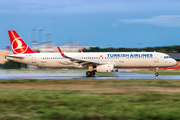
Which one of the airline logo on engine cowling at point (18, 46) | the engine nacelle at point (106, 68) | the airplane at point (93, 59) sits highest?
the airline logo on engine cowling at point (18, 46)

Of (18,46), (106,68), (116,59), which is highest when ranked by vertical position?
(18,46)

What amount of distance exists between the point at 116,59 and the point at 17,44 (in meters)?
13.6

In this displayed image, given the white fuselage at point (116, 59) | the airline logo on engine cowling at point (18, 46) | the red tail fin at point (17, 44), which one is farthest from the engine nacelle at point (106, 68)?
the airline logo on engine cowling at point (18, 46)

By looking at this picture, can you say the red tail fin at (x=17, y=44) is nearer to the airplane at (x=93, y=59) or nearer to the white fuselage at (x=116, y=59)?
the airplane at (x=93, y=59)

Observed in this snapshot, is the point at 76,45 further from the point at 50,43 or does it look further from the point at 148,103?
the point at 148,103

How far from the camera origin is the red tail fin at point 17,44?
102ft

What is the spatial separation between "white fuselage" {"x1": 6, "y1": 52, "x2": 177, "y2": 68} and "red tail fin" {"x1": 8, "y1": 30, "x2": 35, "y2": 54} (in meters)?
0.79

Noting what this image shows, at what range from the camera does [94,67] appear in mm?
29031

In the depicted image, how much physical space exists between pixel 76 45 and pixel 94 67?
280 feet

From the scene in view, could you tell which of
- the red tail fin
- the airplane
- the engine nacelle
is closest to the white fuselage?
the airplane

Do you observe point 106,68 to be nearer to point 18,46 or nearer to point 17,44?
point 18,46

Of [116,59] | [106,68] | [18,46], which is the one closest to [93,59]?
[116,59]

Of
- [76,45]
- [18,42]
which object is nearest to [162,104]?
[18,42]

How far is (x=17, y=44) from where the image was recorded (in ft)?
102
